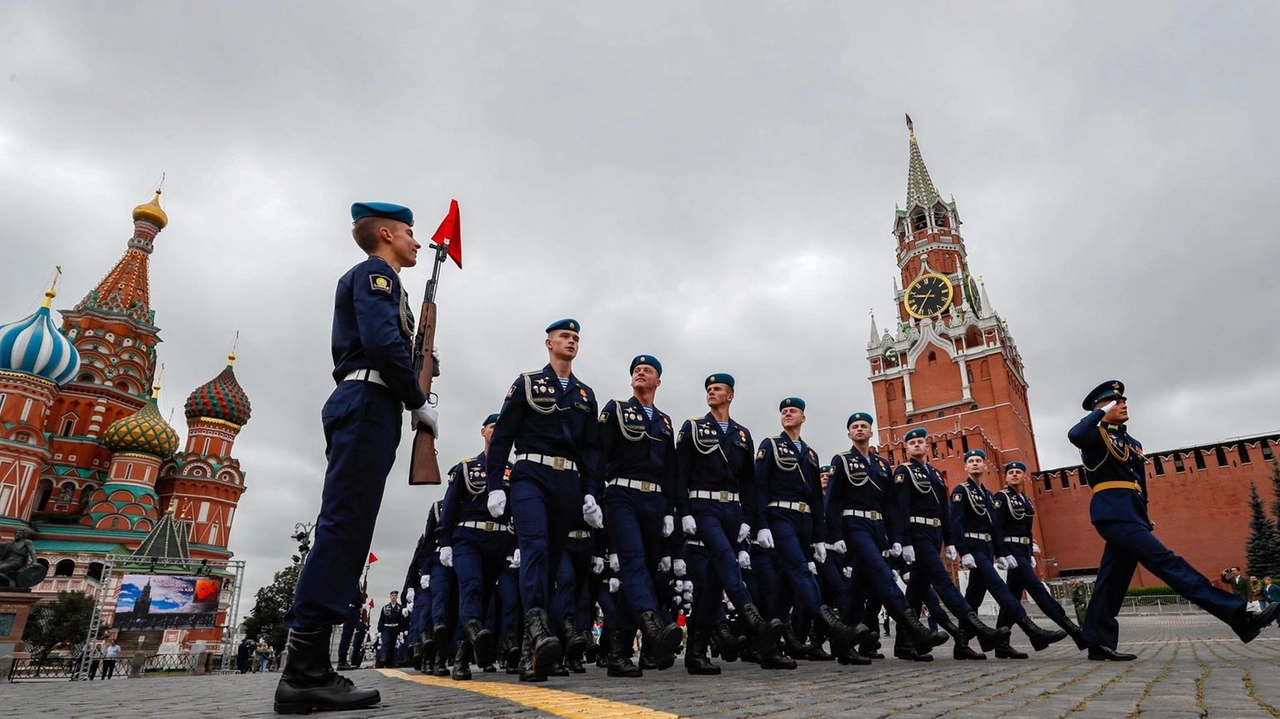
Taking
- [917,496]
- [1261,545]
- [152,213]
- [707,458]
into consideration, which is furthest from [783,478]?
[152,213]

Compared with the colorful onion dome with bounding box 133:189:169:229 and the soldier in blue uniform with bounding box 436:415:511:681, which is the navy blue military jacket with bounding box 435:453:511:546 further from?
the colorful onion dome with bounding box 133:189:169:229

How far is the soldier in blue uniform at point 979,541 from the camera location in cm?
740

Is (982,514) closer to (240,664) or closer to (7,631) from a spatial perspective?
(7,631)

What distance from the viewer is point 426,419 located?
384 centimetres

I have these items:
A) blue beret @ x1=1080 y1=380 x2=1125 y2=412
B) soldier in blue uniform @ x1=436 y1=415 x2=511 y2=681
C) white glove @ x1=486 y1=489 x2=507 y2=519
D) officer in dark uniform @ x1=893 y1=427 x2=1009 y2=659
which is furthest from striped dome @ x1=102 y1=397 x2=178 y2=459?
blue beret @ x1=1080 y1=380 x2=1125 y2=412

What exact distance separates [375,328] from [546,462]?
2181 mm

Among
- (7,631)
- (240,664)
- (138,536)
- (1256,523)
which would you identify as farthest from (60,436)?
(1256,523)

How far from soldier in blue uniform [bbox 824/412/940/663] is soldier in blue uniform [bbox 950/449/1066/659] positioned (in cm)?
80

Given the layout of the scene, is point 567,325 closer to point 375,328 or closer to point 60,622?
point 375,328

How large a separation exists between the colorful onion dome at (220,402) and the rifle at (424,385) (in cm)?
5075

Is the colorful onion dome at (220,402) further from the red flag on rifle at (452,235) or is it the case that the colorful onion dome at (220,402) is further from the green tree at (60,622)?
the red flag on rifle at (452,235)

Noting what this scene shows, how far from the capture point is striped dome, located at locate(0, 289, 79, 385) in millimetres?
38969

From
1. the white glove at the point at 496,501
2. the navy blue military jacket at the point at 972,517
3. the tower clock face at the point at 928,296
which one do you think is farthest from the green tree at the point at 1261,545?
the white glove at the point at 496,501

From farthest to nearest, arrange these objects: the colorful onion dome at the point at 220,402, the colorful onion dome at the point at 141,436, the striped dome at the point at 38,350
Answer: the colorful onion dome at the point at 220,402
the colorful onion dome at the point at 141,436
the striped dome at the point at 38,350
